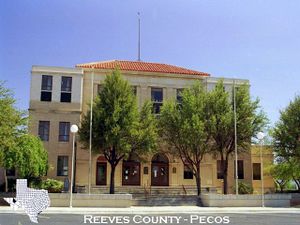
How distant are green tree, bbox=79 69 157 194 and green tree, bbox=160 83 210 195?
54.1 inches

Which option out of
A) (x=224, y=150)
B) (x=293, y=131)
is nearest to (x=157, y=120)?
(x=224, y=150)

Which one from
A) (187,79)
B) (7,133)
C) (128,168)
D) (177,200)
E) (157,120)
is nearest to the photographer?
(7,133)

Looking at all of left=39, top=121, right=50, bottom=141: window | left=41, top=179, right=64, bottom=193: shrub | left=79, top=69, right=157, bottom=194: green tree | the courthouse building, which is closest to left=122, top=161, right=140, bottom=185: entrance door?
the courthouse building

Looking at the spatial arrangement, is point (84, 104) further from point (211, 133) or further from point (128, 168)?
point (211, 133)

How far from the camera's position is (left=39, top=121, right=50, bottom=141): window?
37.2 meters

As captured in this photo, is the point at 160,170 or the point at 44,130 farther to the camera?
the point at 160,170

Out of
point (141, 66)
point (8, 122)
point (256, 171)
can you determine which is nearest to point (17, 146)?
point (8, 122)

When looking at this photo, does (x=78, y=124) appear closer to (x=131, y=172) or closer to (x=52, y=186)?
(x=131, y=172)

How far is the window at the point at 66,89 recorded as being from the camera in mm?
38125

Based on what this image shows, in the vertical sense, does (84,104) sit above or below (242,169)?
above

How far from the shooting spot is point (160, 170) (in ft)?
127

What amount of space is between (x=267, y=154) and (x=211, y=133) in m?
11.2

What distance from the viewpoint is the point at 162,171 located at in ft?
127

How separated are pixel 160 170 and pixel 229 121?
938 cm
